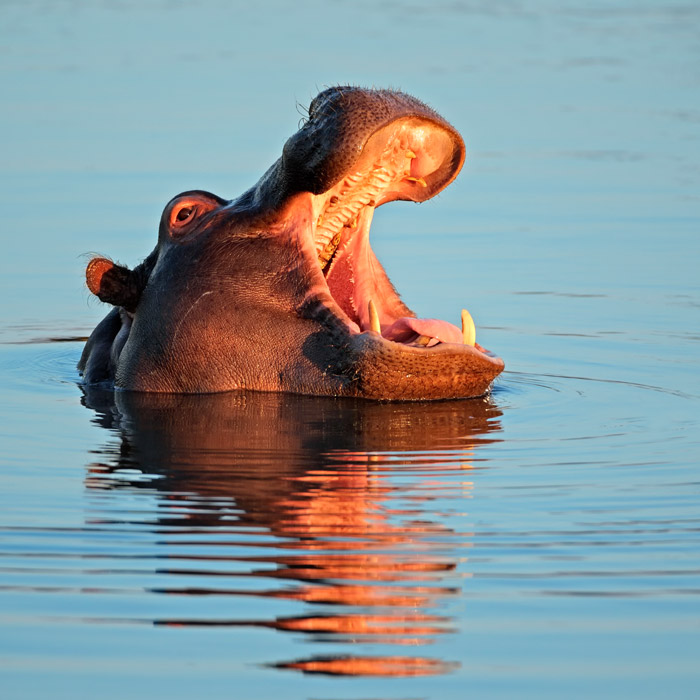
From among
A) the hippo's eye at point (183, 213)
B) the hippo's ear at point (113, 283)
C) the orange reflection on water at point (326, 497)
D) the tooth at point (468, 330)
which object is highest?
the hippo's eye at point (183, 213)

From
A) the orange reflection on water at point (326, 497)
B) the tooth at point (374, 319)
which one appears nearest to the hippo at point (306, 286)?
the tooth at point (374, 319)

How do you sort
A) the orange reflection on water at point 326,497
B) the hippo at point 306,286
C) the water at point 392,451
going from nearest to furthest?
the water at point 392,451, the orange reflection on water at point 326,497, the hippo at point 306,286

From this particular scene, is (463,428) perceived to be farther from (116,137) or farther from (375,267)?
(116,137)

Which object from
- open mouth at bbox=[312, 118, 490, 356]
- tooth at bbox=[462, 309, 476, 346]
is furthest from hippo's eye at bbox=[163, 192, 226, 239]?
tooth at bbox=[462, 309, 476, 346]

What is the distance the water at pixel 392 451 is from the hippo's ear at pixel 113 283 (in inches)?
23.5

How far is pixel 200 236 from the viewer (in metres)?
9.73

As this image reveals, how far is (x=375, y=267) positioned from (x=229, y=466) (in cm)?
236

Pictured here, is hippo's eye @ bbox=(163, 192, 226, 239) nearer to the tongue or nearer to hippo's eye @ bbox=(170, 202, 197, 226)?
hippo's eye @ bbox=(170, 202, 197, 226)

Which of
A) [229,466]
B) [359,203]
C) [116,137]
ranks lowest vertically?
[229,466]

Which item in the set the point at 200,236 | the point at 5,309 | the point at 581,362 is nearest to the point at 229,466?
the point at 200,236

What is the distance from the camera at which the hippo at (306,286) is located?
30.3ft

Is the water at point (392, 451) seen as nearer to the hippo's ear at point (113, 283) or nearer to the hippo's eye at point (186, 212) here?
the hippo's ear at point (113, 283)

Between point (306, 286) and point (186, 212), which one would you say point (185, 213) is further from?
point (306, 286)

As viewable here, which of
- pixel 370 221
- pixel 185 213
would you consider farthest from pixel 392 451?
pixel 185 213
